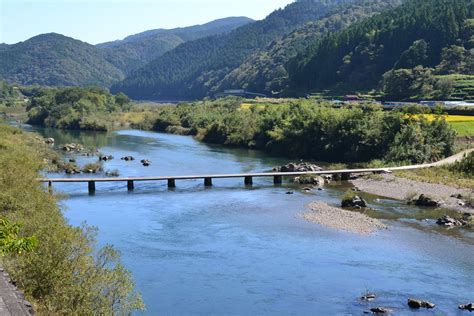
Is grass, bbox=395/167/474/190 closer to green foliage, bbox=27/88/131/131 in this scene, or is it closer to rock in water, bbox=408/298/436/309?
rock in water, bbox=408/298/436/309

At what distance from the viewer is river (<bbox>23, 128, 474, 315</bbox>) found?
27891 millimetres

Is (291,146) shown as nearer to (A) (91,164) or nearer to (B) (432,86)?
(A) (91,164)

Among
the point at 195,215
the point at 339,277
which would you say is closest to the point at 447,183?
the point at 195,215

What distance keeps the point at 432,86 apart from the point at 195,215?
71.7 metres

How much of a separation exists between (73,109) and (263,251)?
99117 mm

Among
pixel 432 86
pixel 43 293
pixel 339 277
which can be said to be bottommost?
pixel 339 277

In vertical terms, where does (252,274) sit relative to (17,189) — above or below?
below

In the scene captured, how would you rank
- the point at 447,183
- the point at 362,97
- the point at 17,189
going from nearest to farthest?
the point at 17,189, the point at 447,183, the point at 362,97

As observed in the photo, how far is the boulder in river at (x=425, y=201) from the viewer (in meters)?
47.4

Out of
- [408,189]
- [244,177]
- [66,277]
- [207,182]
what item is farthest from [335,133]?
[66,277]

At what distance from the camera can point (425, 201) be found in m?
47.8

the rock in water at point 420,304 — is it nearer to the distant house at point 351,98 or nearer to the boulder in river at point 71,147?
the boulder in river at point 71,147

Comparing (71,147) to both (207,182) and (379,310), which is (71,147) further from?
(379,310)

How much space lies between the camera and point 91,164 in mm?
65375
